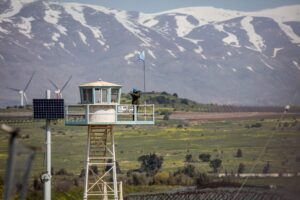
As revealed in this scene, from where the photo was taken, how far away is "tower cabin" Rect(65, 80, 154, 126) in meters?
58.1

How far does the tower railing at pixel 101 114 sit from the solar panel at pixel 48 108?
56cm

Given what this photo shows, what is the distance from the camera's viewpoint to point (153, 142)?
19062 centimetres

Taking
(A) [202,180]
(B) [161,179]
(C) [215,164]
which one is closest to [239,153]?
(C) [215,164]

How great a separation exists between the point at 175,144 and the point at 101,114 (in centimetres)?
13183

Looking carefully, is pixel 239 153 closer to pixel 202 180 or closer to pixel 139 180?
pixel 202 180

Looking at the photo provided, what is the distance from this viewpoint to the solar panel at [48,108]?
59156mm

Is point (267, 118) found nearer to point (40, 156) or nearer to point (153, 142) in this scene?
point (153, 142)

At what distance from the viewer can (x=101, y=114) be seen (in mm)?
58312

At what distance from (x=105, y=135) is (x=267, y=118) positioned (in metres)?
103

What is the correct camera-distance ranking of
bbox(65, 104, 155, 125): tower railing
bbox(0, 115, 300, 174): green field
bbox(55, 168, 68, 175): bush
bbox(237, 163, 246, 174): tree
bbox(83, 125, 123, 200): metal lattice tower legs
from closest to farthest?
bbox(65, 104, 155, 125): tower railing < bbox(83, 125, 123, 200): metal lattice tower legs < bbox(237, 163, 246, 174): tree < bbox(55, 168, 68, 175): bush < bbox(0, 115, 300, 174): green field

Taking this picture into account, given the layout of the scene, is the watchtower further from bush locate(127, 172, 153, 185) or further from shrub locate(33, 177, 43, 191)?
bush locate(127, 172, 153, 185)

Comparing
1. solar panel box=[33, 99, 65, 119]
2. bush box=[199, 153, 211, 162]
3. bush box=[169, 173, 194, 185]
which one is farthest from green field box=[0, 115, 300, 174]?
solar panel box=[33, 99, 65, 119]

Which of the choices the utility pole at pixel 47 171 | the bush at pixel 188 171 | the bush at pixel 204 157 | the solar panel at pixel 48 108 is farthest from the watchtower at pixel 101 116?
the bush at pixel 204 157

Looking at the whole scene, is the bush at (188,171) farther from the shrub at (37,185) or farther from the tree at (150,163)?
the shrub at (37,185)
